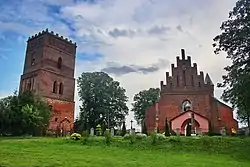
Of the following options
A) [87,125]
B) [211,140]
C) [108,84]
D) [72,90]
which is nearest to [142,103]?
[108,84]

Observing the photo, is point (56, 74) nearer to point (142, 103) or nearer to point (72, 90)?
point (72, 90)

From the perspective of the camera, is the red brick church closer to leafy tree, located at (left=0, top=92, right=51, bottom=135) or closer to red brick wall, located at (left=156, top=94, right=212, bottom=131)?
red brick wall, located at (left=156, top=94, right=212, bottom=131)

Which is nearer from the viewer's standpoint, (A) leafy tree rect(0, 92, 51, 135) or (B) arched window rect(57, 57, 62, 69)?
(A) leafy tree rect(0, 92, 51, 135)

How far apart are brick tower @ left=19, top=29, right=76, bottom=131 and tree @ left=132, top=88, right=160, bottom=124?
75.0 feet

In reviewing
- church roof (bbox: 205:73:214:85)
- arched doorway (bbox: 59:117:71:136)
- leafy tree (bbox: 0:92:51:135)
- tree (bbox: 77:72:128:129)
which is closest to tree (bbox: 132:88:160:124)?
tree (bbox: 77:72:128:129)

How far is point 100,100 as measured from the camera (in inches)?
2195

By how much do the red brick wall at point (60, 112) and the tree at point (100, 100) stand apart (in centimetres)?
918

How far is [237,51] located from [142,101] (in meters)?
45.3

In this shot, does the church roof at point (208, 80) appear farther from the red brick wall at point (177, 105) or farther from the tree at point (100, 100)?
the tree at point (100, 100)

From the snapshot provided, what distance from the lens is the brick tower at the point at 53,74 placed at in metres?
43.1

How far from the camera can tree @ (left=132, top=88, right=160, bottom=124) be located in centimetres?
6612

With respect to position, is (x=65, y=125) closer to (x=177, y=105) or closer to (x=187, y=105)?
(x=177, y=105)

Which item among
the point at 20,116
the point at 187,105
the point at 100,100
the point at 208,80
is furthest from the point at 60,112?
the point at 208,80

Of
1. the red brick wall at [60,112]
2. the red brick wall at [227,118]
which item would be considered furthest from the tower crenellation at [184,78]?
the red brick wall at [60,112]
